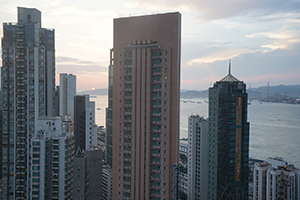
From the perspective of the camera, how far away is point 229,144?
154ft

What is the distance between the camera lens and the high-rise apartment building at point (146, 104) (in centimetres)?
2961

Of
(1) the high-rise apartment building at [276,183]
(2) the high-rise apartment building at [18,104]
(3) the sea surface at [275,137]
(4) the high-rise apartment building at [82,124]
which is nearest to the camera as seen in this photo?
(2) the high-rise apartment building at [18,104]

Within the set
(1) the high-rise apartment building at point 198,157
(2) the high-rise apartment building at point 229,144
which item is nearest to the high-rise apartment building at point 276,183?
(2) the high-rise apartment building at point 229,144

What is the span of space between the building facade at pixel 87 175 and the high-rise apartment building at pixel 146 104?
4.85m

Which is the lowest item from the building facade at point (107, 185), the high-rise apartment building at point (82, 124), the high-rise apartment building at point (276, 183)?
the building facade at point (107, 185)

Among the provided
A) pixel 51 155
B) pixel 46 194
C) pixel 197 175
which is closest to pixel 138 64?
pixel 51 155

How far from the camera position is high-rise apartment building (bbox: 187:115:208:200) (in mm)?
51812

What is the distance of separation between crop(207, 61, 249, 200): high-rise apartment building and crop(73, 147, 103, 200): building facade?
916 inches

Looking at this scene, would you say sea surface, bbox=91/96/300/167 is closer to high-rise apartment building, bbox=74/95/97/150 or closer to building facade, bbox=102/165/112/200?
building facade, bbox=102/165/112/200

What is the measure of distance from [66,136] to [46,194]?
321 inches

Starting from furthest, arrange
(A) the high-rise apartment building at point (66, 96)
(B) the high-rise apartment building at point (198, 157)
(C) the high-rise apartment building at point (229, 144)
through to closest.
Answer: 1. (A) the high-rise apartment building at point (66, 96)
2. (B) the high-rise apartment building at point (198, 157)
3. (C) the high-rise apartment building at point (229, 144)

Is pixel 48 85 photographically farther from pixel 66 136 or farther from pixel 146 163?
pixel 146 163

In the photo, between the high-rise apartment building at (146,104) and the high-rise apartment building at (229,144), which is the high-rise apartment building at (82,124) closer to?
the high-rise apartment building at (229,144)

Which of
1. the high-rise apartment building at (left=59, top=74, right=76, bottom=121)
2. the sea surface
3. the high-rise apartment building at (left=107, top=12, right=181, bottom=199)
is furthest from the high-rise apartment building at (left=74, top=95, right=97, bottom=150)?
the sea surface
